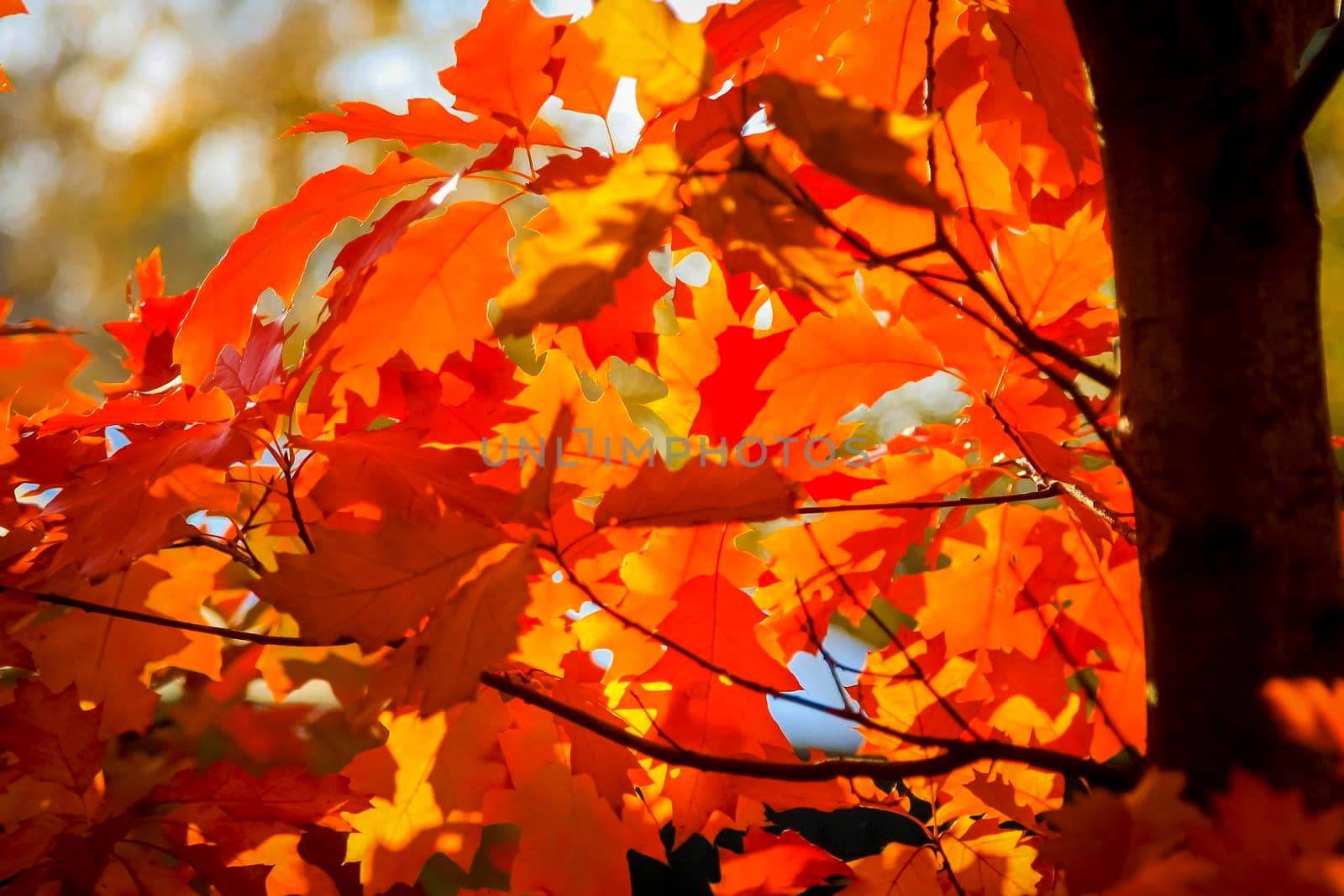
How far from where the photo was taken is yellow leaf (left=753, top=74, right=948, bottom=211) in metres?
0.29

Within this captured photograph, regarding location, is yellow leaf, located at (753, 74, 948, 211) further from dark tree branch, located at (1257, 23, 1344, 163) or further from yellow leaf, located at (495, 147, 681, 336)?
dark tree branch, located at (1257, 23, 1344, 163)

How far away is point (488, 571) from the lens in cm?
38

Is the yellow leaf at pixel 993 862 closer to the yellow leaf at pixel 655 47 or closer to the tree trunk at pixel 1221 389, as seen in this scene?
the tree trunk at pixel 1221 389

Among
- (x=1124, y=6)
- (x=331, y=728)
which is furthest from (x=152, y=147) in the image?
(x=1124, y=6)

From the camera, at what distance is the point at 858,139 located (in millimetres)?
296

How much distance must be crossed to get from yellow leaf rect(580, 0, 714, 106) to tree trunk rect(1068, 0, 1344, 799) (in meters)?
0.21

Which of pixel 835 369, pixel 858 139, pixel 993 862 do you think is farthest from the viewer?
pixel 993 862

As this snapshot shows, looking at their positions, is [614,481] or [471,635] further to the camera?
[614,481]

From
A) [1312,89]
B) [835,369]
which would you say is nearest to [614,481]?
[835,369]

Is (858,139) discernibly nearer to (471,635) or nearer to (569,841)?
(471,635)

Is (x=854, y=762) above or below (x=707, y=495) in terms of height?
below

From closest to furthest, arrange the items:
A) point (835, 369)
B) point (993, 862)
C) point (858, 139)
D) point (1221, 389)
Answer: point (858, 139), point (1221, 389), point (835, 369), point (993, 862)

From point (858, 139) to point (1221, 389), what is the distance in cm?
21

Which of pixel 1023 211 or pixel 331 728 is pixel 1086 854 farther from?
pixel 331 728
